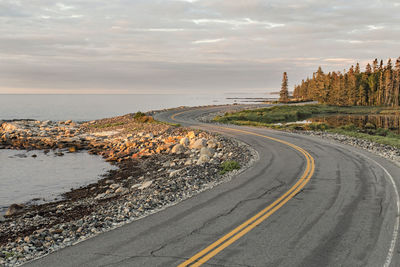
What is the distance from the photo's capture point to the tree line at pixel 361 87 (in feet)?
337

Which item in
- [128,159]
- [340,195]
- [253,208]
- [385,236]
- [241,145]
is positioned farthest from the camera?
[128,159]

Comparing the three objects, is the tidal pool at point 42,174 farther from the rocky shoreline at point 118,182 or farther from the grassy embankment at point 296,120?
the grassy embankment at point 296,120

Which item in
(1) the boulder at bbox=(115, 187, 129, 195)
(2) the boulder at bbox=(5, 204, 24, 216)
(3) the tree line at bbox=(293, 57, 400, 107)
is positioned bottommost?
(2) the boulder at bbox=(5, 204, 24, 216)

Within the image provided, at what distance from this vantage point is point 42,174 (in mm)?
23312

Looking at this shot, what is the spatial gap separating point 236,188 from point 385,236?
6029 millimetres

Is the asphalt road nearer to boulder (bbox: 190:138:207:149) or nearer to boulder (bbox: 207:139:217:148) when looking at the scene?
boulder (bbox: 207:139:217:148)

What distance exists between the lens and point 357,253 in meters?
7.38

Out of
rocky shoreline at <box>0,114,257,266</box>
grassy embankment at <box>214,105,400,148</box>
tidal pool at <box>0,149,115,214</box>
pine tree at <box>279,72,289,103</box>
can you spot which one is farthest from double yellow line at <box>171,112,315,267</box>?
pine tree at <box>279,72,289,103</box>

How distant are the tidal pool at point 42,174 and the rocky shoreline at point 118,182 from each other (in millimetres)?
1260

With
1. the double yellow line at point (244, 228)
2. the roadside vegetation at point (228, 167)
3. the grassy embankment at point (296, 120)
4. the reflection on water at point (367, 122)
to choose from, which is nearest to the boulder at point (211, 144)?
the roadside vegetation at point (228, 167)

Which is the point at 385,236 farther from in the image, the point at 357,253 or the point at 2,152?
the point at 2,152

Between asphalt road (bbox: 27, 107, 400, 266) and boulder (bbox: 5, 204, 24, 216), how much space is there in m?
8.89

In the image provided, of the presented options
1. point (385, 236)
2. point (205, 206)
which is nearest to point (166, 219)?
point (205, 206)

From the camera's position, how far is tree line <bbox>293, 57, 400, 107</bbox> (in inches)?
4045
